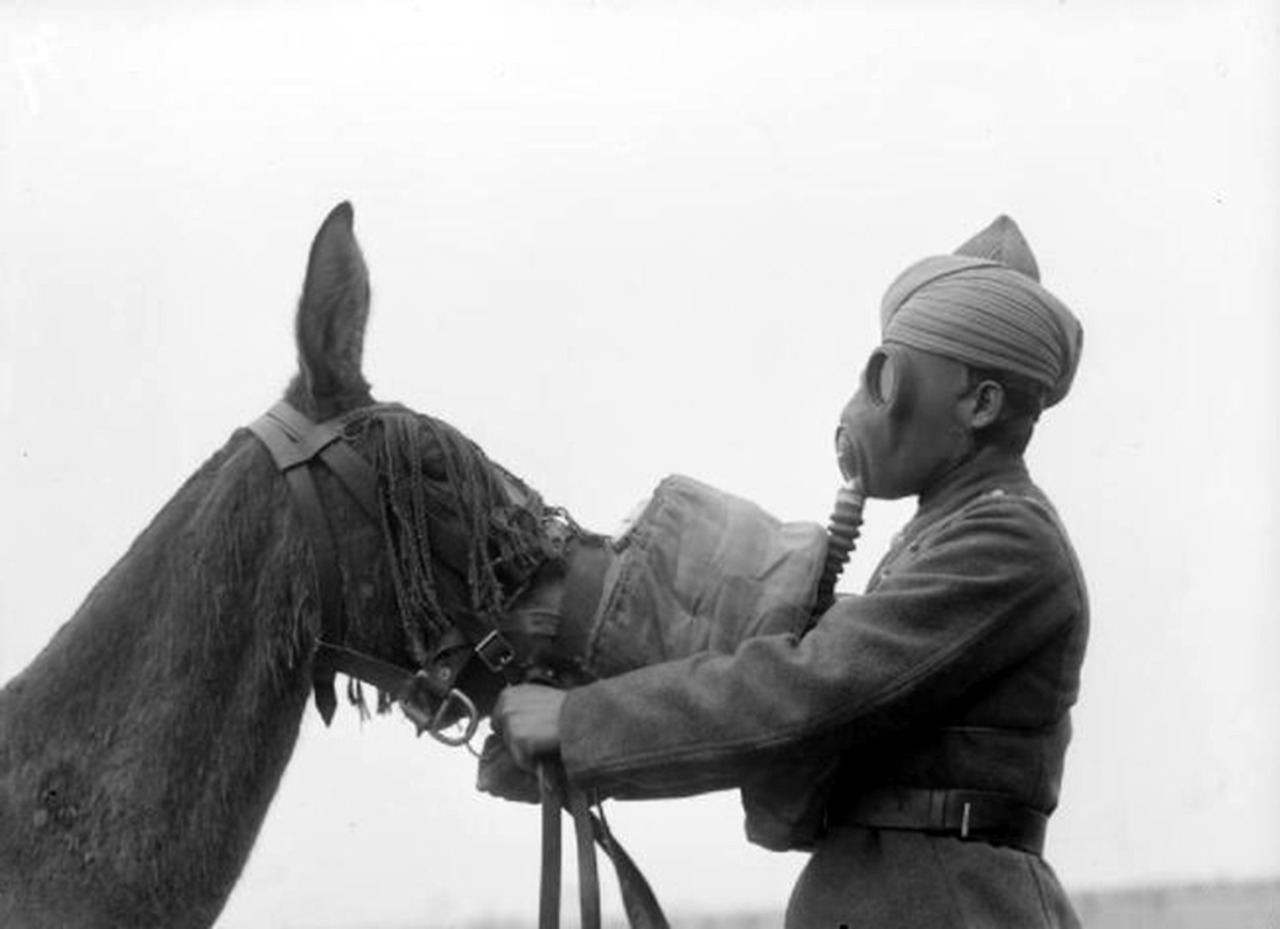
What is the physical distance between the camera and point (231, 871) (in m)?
2.94

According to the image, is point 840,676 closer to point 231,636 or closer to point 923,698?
point 923,698

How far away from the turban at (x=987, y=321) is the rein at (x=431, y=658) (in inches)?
27.6

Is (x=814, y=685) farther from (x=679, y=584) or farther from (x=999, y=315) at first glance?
(x=999, y=315)

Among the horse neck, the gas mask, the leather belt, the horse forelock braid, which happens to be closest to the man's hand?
the horse forelock braid

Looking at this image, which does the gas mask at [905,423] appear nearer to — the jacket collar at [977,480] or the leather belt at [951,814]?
the jacket collar at [977,480]

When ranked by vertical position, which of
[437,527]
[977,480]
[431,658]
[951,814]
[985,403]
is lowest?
[951,814]

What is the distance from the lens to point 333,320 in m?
3.00

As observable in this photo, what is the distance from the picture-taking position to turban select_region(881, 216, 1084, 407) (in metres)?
2.97

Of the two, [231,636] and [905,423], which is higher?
[905,423]

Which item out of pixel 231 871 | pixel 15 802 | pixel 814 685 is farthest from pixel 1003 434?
pixel 15 802

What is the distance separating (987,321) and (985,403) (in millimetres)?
118

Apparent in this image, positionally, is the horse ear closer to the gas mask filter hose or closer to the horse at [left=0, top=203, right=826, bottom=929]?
the horse at [left=0, top=203, right=826, bottom=929]

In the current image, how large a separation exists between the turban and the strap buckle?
68 centimetres

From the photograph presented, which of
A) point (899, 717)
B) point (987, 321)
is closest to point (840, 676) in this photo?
point (899, 717)
